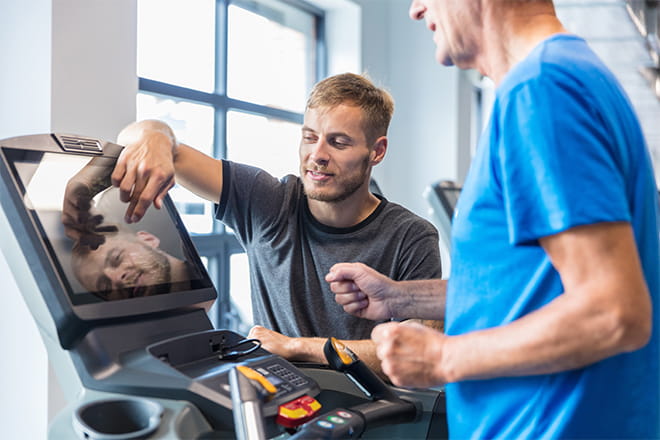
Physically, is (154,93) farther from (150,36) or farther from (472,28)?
(472,28)

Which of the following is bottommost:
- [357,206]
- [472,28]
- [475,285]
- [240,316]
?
[240,316]

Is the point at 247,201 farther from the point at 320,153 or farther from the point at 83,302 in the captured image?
the point at 83,302

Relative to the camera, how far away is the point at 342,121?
68.5 inches

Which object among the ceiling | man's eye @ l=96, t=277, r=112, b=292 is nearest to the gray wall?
man's eye @ l=96, t=277, r=112, b=292

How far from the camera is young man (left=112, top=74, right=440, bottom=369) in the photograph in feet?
5.41

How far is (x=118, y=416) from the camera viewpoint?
2.85 ft

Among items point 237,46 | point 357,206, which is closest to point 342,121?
point 357,206

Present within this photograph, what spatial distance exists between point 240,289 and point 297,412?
8.57 ft

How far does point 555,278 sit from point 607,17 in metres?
5.05

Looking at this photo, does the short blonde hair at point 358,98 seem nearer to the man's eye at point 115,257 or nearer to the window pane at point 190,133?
the man's eye at point 115,257

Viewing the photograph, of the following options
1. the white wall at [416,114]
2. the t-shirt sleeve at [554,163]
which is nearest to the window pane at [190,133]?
the white wall at [416,114]

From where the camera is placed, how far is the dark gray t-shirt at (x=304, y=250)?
5.42 ft

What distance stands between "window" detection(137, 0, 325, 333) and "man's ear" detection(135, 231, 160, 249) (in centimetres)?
173

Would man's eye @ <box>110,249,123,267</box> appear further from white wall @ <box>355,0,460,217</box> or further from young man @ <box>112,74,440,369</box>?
white wall @ <box>355,0,460,217</box>
